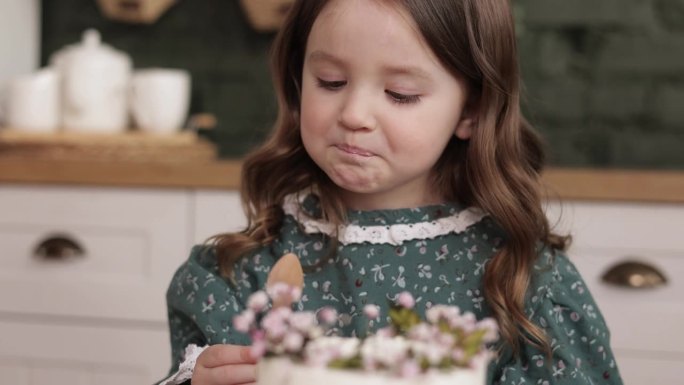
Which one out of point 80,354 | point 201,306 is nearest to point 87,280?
point 80,354

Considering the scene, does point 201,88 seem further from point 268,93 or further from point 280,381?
point 280,381

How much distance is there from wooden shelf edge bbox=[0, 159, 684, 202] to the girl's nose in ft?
2.53

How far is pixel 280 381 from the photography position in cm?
65

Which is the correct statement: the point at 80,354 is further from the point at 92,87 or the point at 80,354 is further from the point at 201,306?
the point at 201,306

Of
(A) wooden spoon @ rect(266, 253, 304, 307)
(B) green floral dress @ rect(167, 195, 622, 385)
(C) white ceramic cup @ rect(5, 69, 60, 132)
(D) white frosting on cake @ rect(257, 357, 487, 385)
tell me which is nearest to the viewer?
(D) white frosting on cake @ rect(257, 357, 487, 385)

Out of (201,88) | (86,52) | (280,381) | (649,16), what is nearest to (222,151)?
(201,88)

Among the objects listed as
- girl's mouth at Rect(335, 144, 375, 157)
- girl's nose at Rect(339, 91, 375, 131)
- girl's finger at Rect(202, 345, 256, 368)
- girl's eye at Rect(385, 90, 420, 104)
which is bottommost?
girl's finger at Rect(202, 345, 256, 368)

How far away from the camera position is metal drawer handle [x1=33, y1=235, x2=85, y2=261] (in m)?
2.05

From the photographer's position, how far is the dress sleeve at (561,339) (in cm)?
115

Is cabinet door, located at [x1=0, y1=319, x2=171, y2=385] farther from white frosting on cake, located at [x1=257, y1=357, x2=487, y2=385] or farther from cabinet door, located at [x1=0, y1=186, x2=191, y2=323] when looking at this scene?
white frosting on cake, located at [x1=257, y1=357, x2=487, y2=385]

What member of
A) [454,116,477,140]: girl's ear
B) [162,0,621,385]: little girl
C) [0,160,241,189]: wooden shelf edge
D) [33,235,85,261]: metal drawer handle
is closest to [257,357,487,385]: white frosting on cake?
[162,0,621,385]: little girl

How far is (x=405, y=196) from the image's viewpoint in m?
1.27

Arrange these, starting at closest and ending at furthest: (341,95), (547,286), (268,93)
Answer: (341,95), (547,286), (268,93)

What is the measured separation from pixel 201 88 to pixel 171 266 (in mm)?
690
